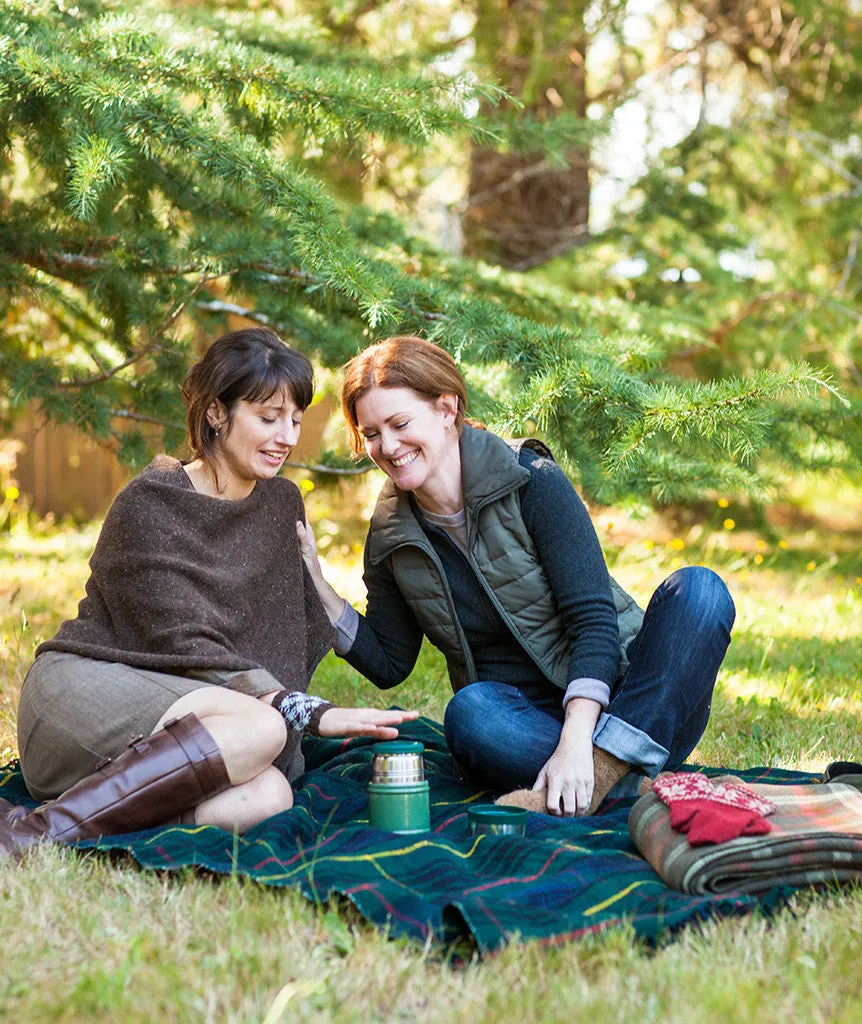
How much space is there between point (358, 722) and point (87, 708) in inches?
22.9

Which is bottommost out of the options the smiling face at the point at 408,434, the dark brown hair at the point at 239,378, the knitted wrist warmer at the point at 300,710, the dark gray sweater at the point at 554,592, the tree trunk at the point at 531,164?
the knitted wrist warmer at the point at 300,710

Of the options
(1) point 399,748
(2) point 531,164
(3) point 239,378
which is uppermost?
(2) point 531,164

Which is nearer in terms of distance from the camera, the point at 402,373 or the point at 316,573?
the point at 402,373

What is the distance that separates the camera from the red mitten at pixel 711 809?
2.06m

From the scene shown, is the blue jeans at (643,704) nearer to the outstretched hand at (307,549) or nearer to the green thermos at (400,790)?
the green thermos at (400,790)

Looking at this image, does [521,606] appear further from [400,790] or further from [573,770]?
[400,790]

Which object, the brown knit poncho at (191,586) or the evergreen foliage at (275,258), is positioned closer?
the brown knit poncho at (191,586)

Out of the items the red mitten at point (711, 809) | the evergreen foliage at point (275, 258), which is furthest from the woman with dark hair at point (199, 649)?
the red mitten at point (711, 809)

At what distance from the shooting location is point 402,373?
2650 mm

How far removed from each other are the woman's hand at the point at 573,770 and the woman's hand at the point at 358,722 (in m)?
0.34

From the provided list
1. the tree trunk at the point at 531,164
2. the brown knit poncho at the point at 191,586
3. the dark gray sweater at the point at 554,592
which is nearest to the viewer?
the brown knit poncho at the point at 191,586

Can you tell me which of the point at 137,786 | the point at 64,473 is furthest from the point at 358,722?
the point at 64,473

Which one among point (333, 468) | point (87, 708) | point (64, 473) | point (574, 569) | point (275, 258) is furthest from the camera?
point (64, 473)

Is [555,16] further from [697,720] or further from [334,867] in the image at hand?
[334,867]
